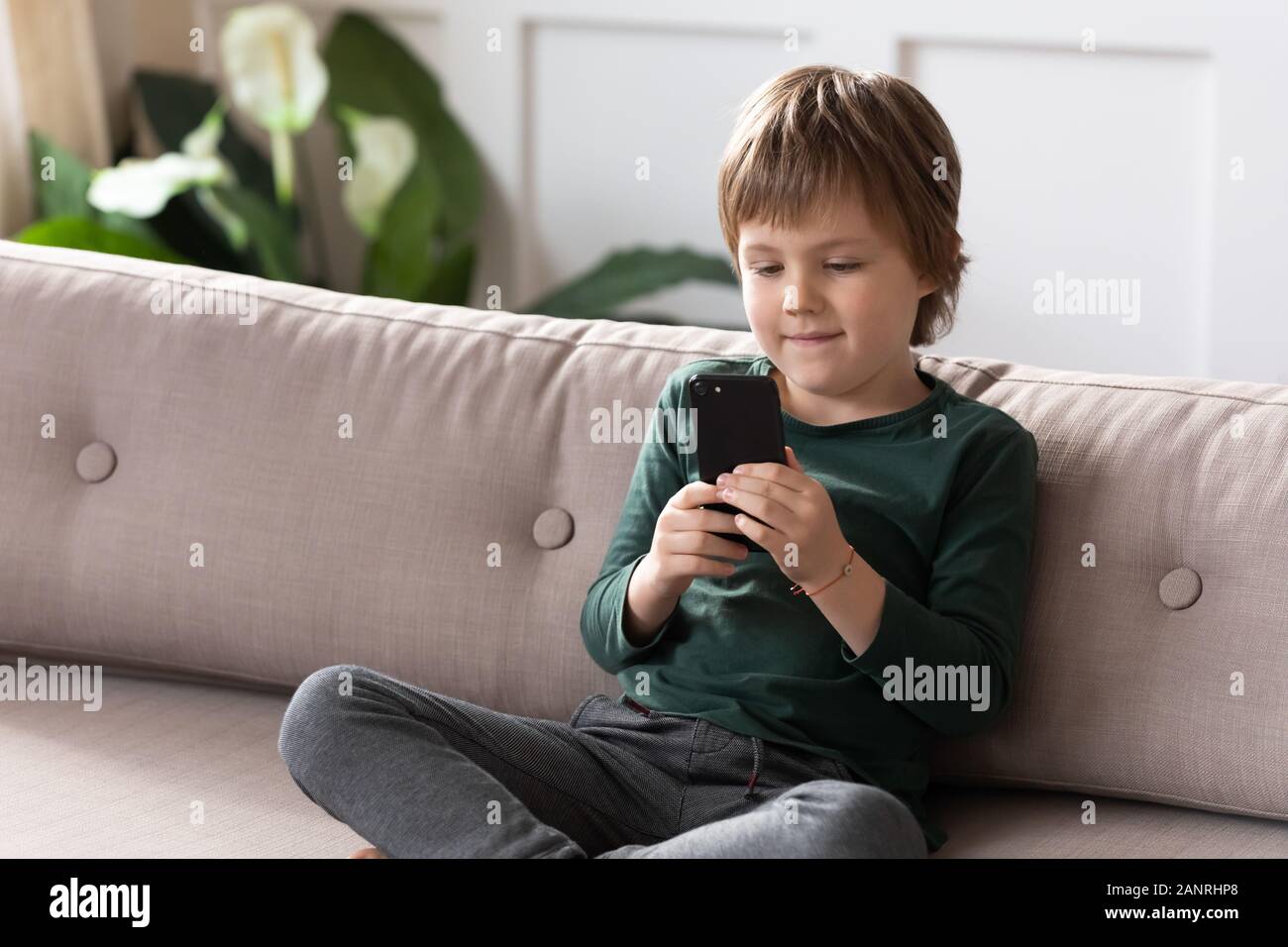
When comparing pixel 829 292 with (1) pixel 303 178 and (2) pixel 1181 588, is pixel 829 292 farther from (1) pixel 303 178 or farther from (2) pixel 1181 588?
(1) pixel 303 178

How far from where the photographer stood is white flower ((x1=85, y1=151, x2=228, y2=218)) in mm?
2430

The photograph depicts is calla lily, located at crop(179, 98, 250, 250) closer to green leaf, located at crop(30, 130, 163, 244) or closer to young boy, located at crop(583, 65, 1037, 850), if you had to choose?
green leaf, located at crop(30, 130, 163, 244)

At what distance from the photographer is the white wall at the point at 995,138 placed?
7.28 feet

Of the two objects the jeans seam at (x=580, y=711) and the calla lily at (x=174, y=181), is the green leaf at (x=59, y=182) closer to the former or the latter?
the calla lily at (x=174, y=181)

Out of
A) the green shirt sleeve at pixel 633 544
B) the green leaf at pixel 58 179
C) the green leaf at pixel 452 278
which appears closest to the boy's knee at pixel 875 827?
the green shirt sleeve at pixel 633 544

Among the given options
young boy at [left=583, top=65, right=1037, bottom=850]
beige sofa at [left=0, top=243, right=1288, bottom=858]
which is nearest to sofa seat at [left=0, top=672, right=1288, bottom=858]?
beige sofa at [left=0, top=243, right=1288, bottom=858]

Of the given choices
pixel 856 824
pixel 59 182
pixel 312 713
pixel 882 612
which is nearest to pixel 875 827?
pixel 856 824

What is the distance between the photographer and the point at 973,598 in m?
1.19

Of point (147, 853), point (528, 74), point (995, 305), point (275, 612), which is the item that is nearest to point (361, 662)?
point (275, 612)

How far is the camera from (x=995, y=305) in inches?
95.8

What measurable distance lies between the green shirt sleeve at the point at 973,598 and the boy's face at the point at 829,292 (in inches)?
5.1
